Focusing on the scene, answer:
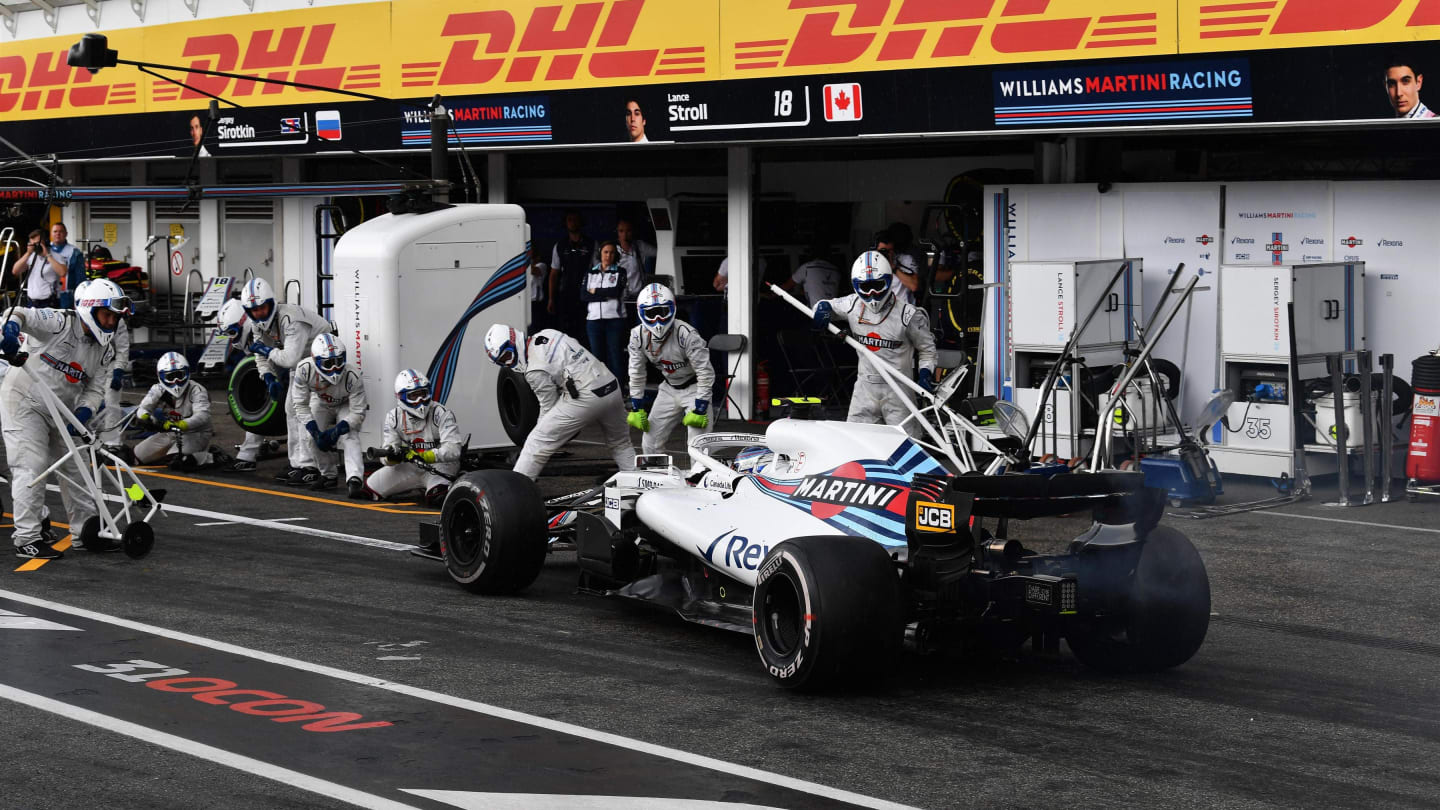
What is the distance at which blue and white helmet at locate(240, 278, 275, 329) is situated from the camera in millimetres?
16266

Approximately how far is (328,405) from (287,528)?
2.62m

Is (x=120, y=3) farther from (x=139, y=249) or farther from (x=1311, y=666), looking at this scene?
(x=1311, y=666)

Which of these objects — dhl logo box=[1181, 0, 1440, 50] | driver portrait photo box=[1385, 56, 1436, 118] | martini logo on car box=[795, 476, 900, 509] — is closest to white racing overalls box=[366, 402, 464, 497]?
martini logo on car box=[795, 476, 900, 509]

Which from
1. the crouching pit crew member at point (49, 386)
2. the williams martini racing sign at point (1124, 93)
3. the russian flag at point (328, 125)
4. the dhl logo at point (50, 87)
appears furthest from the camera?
the dhl logo at point (50, 87)

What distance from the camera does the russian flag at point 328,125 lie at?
22.4 m

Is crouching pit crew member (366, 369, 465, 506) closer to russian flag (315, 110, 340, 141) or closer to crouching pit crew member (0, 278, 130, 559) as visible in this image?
crouching pit crew member (0, 278, 130, 559)

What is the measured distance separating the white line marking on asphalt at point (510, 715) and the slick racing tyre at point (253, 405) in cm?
647

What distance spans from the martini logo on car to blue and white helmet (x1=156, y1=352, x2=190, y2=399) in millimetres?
9365

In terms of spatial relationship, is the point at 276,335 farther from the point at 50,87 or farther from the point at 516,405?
the point at 50,87

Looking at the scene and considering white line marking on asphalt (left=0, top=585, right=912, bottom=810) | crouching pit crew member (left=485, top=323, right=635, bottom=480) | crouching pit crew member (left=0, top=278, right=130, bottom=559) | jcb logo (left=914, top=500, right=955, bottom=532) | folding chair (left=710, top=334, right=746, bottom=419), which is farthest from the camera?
folding chair (left=710, top=334, right=746, bottom=419)

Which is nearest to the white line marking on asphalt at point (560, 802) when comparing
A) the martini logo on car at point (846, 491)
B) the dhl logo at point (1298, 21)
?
the martini logo on car at point (846, 491)

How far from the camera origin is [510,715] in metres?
7.53

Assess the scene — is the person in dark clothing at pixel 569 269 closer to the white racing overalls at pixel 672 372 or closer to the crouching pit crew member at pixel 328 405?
the crouching pit crew member at pixel 328 405

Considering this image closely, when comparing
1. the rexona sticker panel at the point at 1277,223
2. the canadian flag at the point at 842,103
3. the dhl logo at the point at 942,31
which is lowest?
the rexona sticker panel at the point at 1277,223
